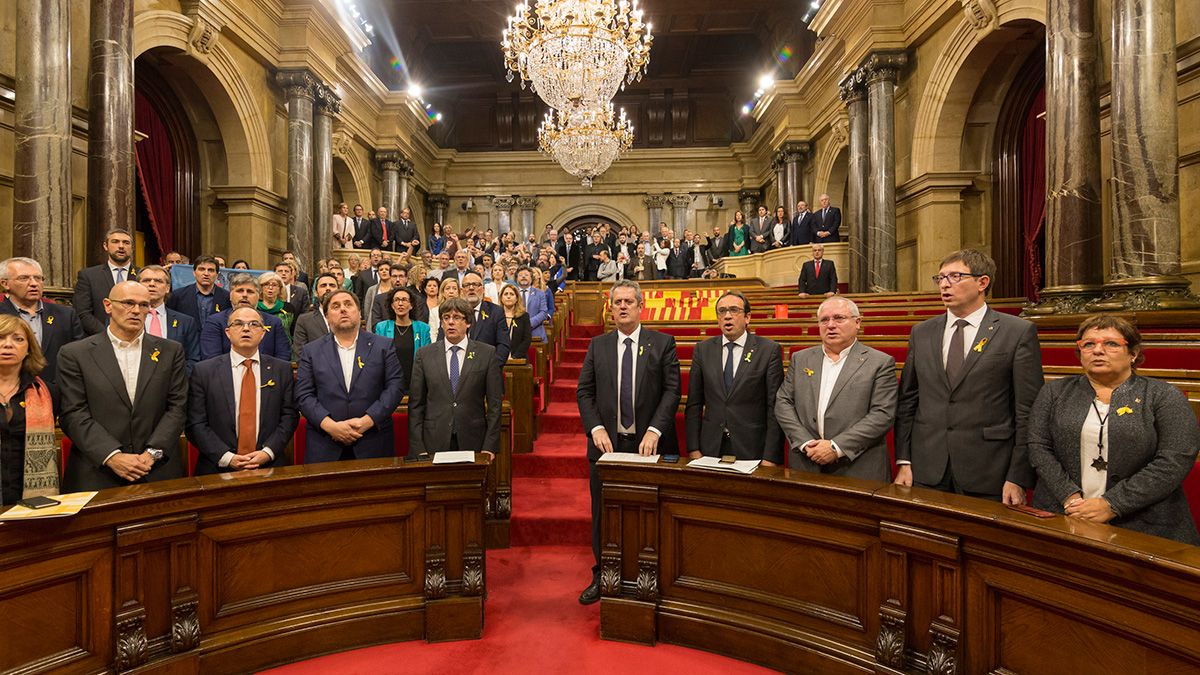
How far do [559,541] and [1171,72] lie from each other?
15.8ft

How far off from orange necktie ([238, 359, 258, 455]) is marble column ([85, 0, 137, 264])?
401 centimetres

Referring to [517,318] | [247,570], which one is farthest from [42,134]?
[247,570]

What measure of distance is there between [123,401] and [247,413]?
1.28 ft

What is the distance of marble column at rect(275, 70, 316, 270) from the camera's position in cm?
884

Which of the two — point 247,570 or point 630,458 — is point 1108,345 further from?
point 247,570

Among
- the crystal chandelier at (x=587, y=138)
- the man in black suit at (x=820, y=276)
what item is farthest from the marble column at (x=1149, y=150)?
the crystal chandelier at (x=587, y=138)

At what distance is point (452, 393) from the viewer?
9.14 feet

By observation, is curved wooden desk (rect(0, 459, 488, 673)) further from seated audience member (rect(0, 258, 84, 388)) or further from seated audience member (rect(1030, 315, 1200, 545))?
seated audience member (rect(1030, 315, 1200, 545))

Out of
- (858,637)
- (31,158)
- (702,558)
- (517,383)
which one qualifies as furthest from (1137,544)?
(31,158)

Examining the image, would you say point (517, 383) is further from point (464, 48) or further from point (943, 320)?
point (464, 48)

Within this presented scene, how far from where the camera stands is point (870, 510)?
1.93 metres

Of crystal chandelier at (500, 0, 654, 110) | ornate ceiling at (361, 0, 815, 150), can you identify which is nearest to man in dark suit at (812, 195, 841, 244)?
crystal chandelier at (500, 0, 654, 110)

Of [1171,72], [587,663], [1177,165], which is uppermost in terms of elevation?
[1171,72]

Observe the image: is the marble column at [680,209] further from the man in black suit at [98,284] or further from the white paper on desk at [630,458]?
the white paper on desk at [630,458]
